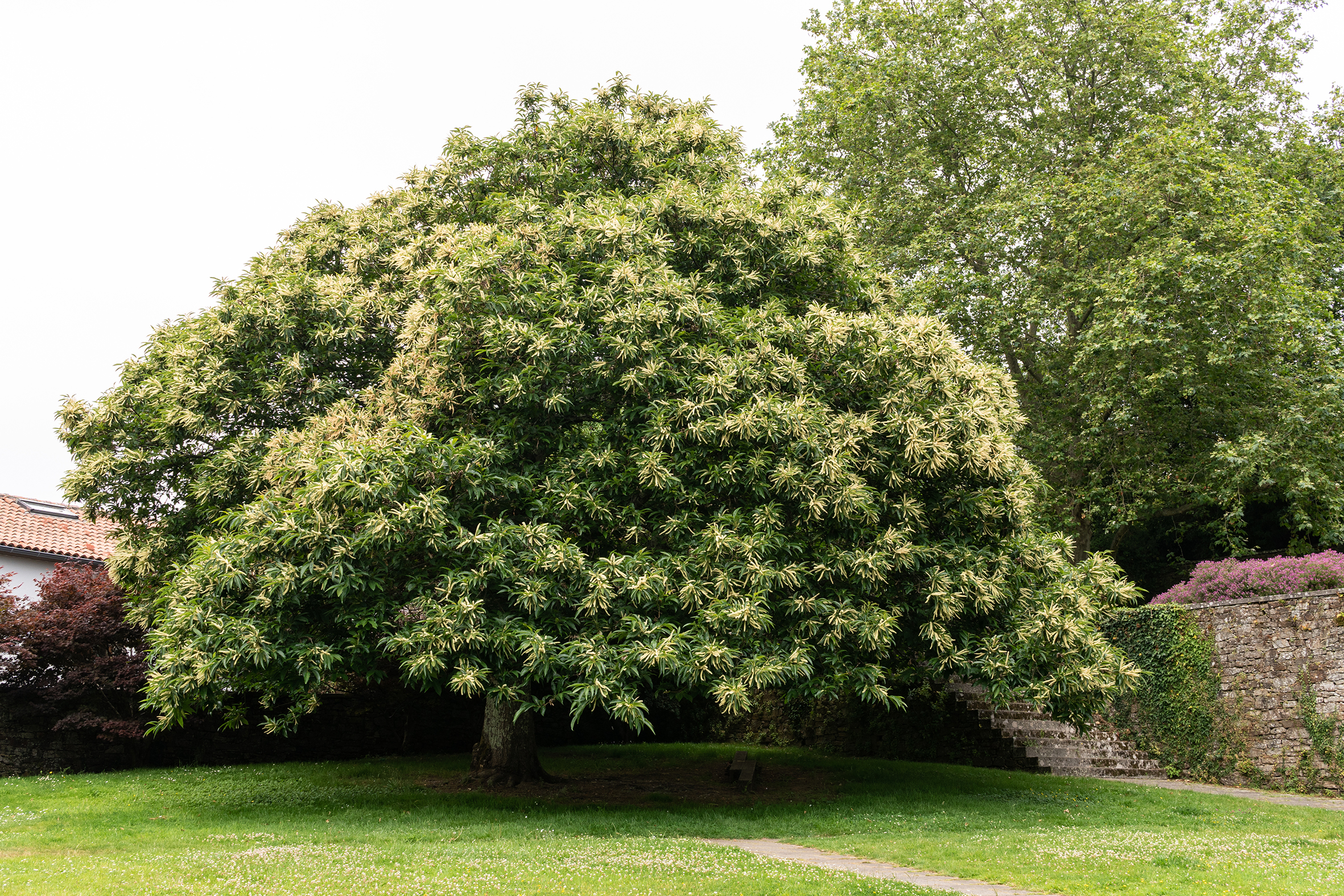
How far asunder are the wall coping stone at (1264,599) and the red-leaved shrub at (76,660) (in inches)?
724

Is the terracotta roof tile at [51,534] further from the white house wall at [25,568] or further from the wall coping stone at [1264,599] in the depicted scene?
the wall coping stone at [1264,599]

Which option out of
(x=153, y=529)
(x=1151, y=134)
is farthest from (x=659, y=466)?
(x=1151, y=134)

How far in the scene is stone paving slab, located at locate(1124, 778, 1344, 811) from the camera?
43.8 ft

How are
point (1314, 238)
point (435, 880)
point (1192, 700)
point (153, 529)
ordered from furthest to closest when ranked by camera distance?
point (1314, 238) < point (1192, 700) < point (153, 529) < point (435, 880)

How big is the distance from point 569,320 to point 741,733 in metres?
14.7

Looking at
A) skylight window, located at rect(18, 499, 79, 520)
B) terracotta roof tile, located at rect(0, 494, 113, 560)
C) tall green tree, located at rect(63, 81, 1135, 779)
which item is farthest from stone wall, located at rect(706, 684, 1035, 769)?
skylight window, located at rect(18, 499, 79, 520)

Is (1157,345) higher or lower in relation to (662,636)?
higher

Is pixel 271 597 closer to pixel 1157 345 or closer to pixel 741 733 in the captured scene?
pixel 741 733

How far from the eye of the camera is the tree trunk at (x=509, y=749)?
1485 centimetres

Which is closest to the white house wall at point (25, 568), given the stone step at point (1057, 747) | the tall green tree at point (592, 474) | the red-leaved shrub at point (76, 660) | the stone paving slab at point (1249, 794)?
the red-leaved shrub at point (76, 660)

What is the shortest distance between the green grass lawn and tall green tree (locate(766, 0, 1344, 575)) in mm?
7918

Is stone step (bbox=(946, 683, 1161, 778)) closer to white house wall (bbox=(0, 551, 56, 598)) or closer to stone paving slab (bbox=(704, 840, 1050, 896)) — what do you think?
stone paving slab (bbox=(704, 840, 1050, 896))

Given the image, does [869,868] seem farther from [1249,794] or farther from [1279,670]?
[1279,670]

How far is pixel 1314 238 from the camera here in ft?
73.0
